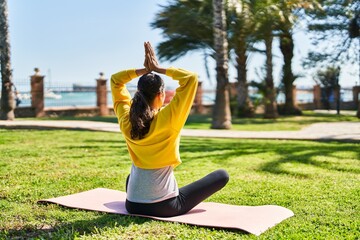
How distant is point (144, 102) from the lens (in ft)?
14.9

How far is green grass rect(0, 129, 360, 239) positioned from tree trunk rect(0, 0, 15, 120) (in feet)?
20.7

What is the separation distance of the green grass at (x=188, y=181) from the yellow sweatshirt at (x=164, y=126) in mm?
621

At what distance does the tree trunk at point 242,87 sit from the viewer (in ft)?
77.4

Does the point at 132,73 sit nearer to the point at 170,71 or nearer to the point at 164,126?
the point at 170,71

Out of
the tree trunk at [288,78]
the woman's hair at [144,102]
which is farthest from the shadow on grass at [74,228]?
the tree trunk at [288,78]

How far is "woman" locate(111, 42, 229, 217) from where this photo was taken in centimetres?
453

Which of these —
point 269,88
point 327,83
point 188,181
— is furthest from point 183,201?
point 327,83

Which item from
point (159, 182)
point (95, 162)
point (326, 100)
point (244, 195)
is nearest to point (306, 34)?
point (326, 100)

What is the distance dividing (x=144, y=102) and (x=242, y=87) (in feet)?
66.3

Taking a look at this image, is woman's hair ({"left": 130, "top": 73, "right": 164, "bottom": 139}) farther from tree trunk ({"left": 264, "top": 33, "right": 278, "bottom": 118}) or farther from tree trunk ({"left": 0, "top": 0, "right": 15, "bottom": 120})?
tree trunk ({"left": 264, "top": 33, "right": 278, "bottom": 118})

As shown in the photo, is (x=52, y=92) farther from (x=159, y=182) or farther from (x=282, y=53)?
(x=159, y=182)

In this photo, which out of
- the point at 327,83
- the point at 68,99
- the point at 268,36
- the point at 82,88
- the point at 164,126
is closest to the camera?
the point at 164,126

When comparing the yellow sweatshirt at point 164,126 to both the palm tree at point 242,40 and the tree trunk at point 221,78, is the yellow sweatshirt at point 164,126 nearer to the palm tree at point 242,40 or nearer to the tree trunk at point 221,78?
the tree trunk at point 221,78

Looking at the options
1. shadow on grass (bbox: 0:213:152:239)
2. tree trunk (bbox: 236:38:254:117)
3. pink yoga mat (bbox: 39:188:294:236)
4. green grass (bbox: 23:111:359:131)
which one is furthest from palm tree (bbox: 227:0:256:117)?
shadow on grass (bbox: 0:213:152:239)
